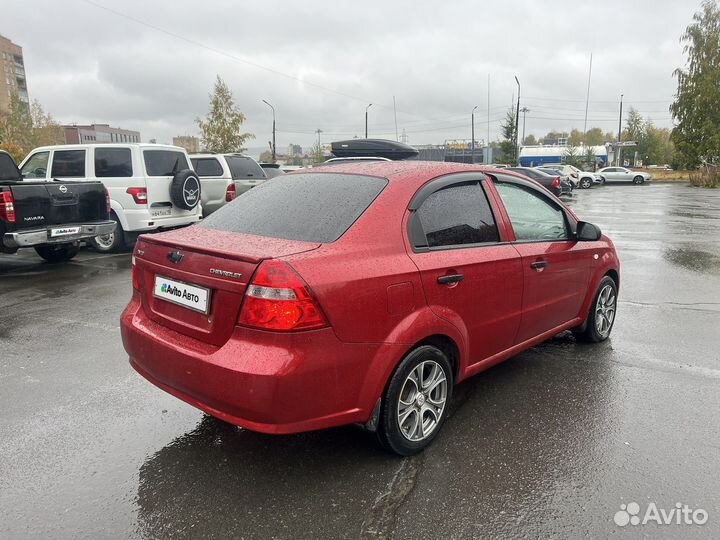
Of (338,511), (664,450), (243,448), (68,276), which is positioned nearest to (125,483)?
(243,448)

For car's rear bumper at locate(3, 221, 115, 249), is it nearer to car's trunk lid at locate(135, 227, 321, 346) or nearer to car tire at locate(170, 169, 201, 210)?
car tire at locate(170, 169, 201, 210)

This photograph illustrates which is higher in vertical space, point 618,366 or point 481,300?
point 481,300

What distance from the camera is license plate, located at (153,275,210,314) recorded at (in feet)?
8.90

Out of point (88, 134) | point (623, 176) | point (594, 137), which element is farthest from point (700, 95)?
point (88, 134)

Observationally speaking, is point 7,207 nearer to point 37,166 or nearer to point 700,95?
point 37,166

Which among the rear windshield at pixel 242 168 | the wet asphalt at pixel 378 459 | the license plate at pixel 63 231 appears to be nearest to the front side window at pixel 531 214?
the wet asphalt at pixel 378 459

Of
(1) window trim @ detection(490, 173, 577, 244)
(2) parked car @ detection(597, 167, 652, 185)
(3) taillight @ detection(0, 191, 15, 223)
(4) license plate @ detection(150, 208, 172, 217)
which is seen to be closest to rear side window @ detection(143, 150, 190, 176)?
(4) license plate @ detection(150, 208, 172, 217)

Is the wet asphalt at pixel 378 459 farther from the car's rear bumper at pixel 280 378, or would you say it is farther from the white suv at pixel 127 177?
the white suv at pixel 127 177

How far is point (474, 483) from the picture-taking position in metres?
2.77

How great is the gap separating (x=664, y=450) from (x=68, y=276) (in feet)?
25.7

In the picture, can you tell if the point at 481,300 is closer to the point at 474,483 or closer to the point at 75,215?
the point at 474,483

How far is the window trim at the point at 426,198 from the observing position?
9.95 feet

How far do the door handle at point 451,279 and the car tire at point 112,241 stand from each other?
8068 mm

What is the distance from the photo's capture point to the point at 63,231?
787 cm
